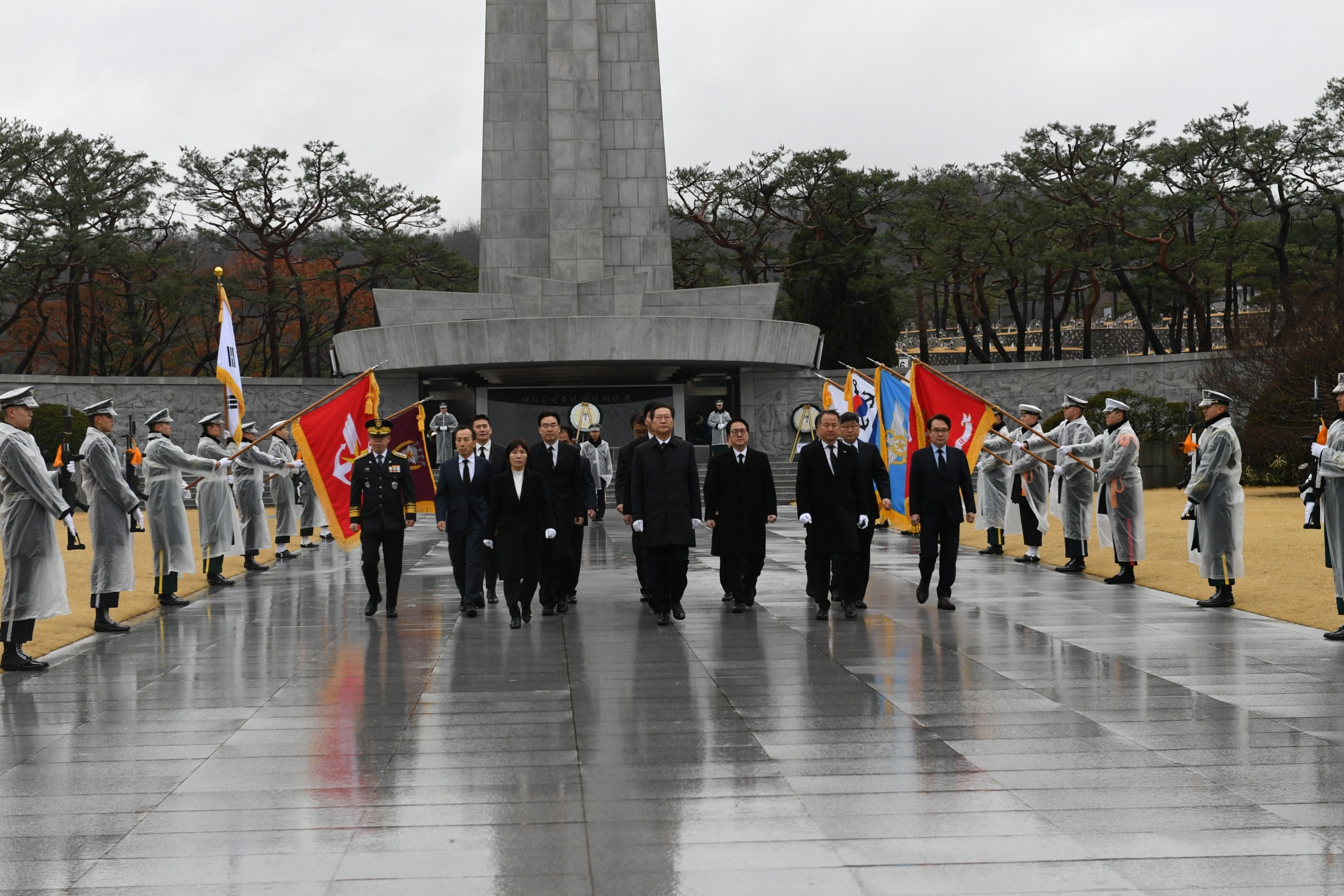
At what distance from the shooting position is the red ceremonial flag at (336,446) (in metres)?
13.2

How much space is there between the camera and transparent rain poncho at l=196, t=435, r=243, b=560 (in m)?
14.3

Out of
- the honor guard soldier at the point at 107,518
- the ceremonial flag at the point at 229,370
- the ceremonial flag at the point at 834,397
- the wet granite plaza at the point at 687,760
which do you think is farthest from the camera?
the ceremonial flag at the point at 834,397

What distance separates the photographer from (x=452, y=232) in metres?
75.8

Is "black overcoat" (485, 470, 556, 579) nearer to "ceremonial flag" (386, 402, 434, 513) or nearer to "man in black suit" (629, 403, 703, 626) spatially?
"man in black suit" (629, 403, 703, 626)

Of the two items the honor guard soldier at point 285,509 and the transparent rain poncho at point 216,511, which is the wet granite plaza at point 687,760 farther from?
the honor guard soldier at point 285,509

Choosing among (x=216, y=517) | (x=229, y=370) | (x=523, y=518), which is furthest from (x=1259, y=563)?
(x=216, y=517)

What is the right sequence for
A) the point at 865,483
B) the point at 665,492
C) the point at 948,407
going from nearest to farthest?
the point at 665,492 → the point at 865,483 → the point at 948,407

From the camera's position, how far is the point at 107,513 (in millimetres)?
10781

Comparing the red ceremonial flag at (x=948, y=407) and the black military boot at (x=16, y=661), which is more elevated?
the red ceremonial flag at (x=948, y=407)

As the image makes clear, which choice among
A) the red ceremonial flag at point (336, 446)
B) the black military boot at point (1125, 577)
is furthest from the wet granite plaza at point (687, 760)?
the red ceremonial flag at point (336, 446)

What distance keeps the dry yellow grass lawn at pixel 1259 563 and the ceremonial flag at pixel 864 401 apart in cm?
206

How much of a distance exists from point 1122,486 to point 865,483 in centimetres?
349

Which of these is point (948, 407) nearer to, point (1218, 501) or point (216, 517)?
point (1218, 501)

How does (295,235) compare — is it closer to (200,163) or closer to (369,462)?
(200,163)
